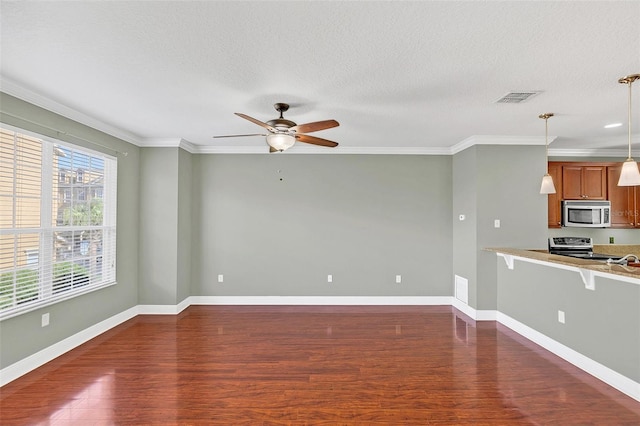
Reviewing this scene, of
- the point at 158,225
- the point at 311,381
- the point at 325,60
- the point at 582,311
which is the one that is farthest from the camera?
the point at 158,225

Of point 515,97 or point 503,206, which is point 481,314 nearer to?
point 503,206

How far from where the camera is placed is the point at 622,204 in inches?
199

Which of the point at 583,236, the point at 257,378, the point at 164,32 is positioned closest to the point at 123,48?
the point at 164,32

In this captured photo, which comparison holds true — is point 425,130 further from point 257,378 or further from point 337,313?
point 257,378

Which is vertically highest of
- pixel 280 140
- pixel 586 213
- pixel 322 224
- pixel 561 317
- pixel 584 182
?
pixel 280 140

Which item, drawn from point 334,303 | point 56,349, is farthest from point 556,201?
point 56,349

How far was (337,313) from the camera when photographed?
4902 millimetres

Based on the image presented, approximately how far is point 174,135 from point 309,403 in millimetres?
3839

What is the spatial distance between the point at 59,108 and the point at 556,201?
6.53 m

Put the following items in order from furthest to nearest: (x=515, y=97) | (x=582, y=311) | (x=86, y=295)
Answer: (x=86, y=295) → (x=582, y=311) → (x=515, y=97)

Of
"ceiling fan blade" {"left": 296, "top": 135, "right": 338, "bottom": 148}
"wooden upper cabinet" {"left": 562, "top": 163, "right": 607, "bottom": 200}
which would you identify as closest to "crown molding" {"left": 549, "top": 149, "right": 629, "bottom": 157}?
"wooden upper cabinet" {"left": 562, "top": 163, "right": 607, "bottom": 200}

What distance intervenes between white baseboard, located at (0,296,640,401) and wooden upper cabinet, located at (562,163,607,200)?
7.42 ft

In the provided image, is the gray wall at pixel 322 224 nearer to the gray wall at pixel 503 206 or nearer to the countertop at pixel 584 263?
the gray wall at pixel 503 206

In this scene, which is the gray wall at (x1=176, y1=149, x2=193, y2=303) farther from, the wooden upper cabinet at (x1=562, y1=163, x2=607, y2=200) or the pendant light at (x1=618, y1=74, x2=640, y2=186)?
the wooden upper cabinet at (x1=562, y1=163, x2=607, y2=200)
